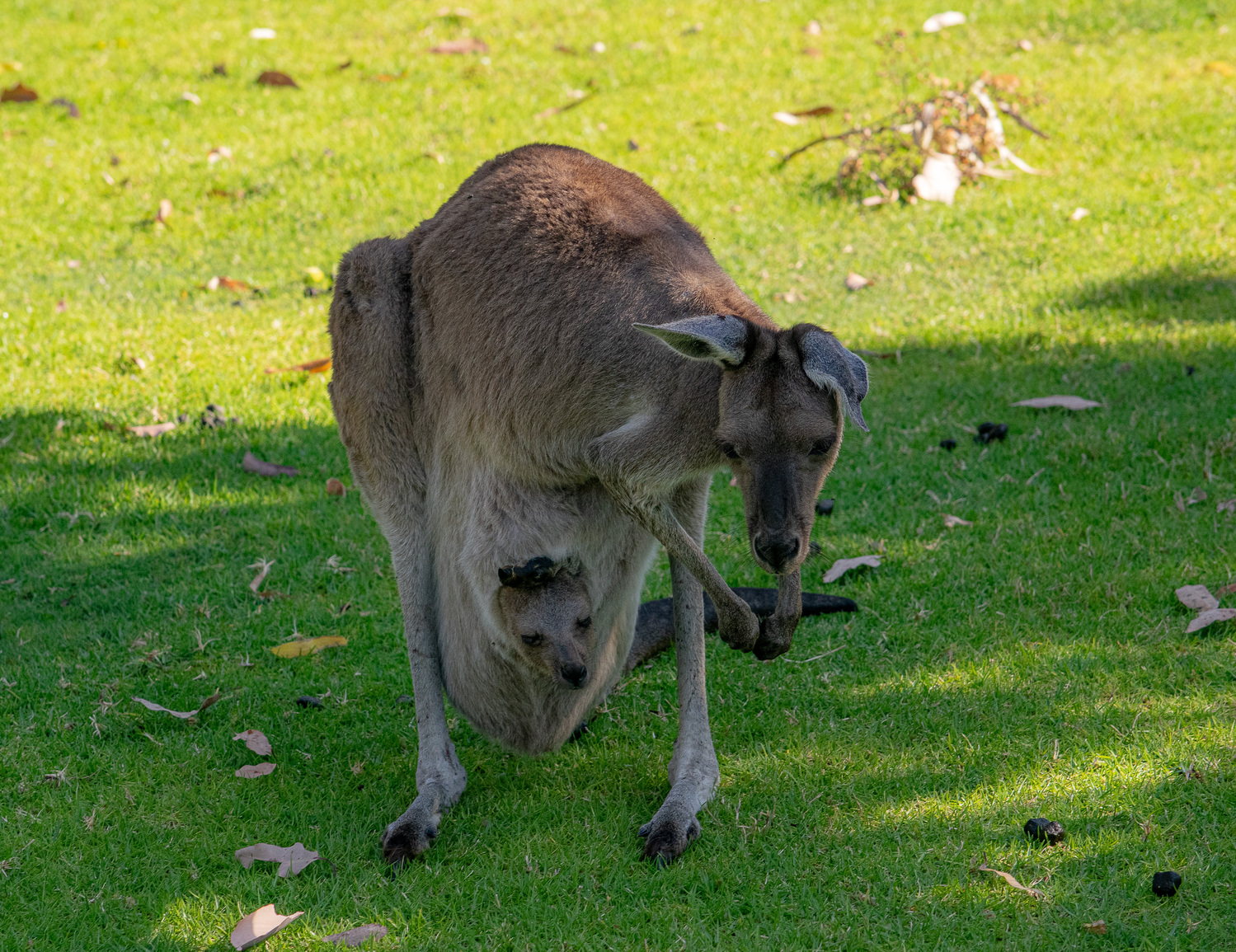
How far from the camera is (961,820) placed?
3504 millimetres

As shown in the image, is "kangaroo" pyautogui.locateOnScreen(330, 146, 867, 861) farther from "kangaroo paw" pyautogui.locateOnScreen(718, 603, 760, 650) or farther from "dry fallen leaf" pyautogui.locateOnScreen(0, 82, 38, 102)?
"dry fallen leaf" pyautogui.locateOnScreen(0, 82, 38, 102)

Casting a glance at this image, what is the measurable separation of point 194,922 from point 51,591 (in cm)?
225

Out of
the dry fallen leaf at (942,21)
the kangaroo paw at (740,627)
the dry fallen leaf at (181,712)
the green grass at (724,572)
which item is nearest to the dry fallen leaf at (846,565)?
the green grass at (724,572)

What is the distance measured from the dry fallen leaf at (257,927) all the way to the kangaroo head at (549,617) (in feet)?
3.25

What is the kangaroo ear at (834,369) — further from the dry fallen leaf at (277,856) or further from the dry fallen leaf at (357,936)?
the dry fallen leaf at (277,856)

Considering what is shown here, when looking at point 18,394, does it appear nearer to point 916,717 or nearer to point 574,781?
point 574,781

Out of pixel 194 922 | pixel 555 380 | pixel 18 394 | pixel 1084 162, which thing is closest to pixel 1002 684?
pixel 555 380

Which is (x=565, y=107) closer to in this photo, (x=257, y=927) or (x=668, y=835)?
(x=668, y=835)

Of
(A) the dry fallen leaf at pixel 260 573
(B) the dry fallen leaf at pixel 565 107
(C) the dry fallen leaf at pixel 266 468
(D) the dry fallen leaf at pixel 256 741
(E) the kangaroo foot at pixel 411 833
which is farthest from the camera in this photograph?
(B) the dry fallen leaf at pixel 565 107

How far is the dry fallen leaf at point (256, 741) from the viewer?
13.6 ft

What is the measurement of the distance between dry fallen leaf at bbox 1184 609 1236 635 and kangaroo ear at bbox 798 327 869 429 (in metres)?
1.94

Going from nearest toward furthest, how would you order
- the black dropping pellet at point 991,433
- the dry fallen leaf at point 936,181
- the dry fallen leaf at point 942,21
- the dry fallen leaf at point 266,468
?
the black dropping pellet at point 991,433, the dry fallen leaf at point 266,468, the dry fallen leaf at point 936,181, the dry fallen leaf at point 942,21

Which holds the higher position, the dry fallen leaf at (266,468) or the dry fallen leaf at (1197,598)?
the dry fallen leaf at (1197,598)

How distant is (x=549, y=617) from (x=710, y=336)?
111 cm
